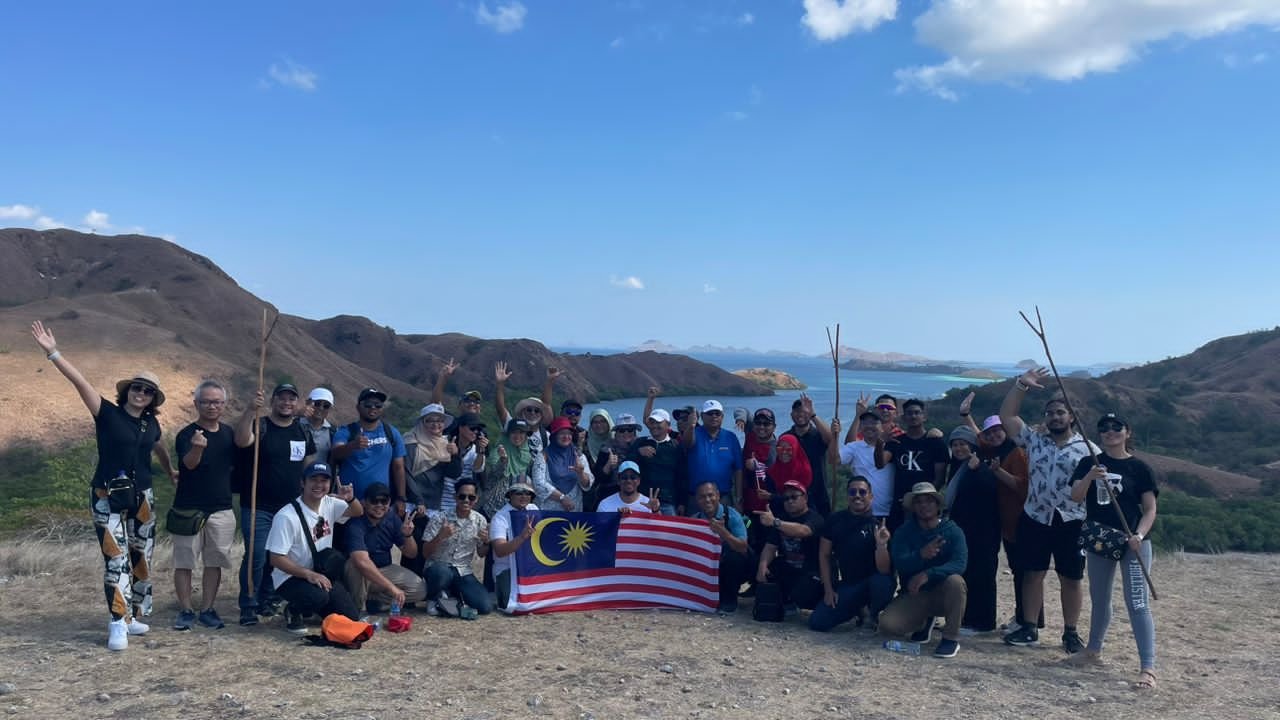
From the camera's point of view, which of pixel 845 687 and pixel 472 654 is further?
pixel 472 654

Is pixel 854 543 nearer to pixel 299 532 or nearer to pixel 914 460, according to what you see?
pixel 914 460

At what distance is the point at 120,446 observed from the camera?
6.60m

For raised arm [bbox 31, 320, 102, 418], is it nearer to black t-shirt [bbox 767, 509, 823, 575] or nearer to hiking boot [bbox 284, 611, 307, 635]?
hiking boot [bbox 284, 611, 307, 635]

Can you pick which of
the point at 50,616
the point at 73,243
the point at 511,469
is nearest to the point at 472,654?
Result: the point at 511,469

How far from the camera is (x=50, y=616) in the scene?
304 inches

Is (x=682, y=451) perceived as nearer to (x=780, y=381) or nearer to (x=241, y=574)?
(x=241, y=574)

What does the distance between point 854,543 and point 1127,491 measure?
87.0 inches

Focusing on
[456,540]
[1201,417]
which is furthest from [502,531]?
[1201,417]

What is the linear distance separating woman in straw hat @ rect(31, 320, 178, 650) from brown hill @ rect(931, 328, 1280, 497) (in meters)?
27.9

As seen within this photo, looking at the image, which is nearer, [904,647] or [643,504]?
[904,647]

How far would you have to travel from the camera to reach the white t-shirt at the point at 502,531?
7.97 meters

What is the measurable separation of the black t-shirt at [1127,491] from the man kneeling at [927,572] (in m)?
1.09

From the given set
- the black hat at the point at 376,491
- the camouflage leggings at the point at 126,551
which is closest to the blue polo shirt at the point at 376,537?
the black hat at the point at 376,491

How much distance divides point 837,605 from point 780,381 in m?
108
